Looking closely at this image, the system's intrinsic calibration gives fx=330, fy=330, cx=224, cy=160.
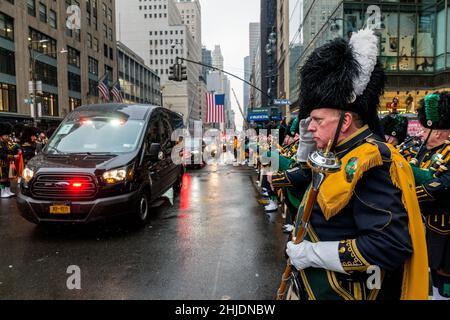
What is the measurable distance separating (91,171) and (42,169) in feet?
2.98

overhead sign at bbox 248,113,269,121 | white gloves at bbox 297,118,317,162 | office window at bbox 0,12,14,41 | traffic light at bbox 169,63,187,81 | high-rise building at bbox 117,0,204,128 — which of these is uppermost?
high-rise building at bbox 117,0,204,128

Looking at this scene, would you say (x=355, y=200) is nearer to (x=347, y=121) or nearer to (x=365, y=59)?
(x=347, y=121)

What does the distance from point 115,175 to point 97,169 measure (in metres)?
0.34

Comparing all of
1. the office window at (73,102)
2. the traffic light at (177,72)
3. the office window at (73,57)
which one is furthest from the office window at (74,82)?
the traffic light at (177,72)

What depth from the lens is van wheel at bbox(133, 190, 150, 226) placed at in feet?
21.9

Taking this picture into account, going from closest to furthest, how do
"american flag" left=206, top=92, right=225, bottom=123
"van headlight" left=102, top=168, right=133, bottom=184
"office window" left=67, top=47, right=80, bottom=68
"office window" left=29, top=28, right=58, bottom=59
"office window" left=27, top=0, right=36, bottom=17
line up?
"van headlight" left=102, top=168, right=133, bottom=184, "american flag" left=206, top=92, right=225, bottom=123, "office window" left=27, top=0, right=36, bottom=17, "office window" left=29, top=28, right=58, bottom=59, "office window" left=67, top=47, right=80, bottom=68

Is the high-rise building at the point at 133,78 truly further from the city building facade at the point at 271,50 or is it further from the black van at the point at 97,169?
the black van at the point at 97,169

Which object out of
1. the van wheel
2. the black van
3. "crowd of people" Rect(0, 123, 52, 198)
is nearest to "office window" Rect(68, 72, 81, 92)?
"crowd of people" Rect(0, 123, 52, 198)

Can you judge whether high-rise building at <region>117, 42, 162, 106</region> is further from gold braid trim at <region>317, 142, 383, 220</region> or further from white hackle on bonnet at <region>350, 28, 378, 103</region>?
gold braid trim at <region>317, 142, 383, 220</region>

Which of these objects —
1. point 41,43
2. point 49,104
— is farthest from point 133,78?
point 49,104

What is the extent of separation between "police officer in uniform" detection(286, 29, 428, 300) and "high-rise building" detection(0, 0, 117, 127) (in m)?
28.4

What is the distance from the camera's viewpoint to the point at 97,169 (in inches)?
235

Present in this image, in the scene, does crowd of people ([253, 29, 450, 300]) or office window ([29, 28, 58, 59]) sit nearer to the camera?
crowd of people ([253, 29, 450, 300])

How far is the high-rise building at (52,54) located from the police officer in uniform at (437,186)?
91.8ft
